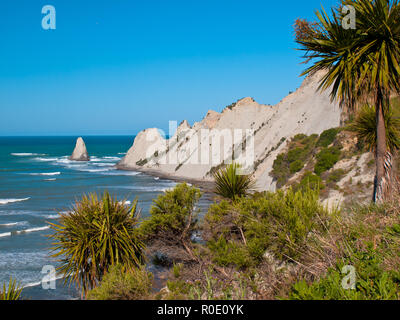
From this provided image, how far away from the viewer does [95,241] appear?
1077cm

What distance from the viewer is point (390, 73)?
883 centimetres

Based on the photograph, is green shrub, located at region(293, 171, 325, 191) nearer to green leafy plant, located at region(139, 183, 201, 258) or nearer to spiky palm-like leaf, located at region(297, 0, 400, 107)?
green leafy plant, located at region(139, 183, 201, 258)

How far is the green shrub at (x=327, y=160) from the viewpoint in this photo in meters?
28.0

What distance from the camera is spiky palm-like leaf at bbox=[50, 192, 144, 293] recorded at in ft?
34.7

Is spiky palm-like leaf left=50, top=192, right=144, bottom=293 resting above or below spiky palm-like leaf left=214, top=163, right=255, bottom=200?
below

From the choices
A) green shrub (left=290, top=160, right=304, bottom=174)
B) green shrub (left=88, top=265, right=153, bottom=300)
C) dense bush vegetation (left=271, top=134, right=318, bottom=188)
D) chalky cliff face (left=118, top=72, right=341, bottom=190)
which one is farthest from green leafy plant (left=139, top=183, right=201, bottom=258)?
chalky cliff face (left=118, top=72, right=341, bottom=190)

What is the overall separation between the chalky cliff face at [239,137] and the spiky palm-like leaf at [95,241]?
85.3 ft

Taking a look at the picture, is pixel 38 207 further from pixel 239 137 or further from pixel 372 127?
pixel 239 137

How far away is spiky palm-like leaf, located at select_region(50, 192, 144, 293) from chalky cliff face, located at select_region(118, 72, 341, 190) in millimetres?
26004

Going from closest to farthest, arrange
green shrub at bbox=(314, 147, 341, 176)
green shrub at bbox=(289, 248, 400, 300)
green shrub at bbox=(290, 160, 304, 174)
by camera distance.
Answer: green shrub at bbox=(289, 248, 400, 300) → green shrub at bbox=(314, 147, 341, 176) → green shrub at bbox=(290, 160, 304, 174)

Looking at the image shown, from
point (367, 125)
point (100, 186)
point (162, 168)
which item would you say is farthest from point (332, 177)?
point (162, 168)

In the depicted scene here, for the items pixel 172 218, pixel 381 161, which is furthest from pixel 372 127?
pixel 172 218

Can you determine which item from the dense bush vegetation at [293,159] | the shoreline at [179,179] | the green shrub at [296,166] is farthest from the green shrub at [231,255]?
the shoreline at [179,179]
